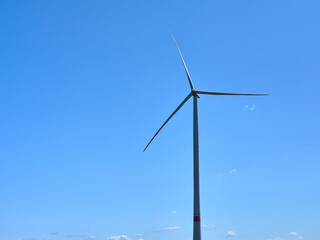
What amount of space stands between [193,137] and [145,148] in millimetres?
15754

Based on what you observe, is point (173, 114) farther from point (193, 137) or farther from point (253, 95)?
point (253, 95)

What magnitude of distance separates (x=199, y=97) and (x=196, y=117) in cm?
708

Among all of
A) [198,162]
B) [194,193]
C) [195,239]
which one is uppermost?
[198,162]

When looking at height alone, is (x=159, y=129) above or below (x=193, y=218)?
above

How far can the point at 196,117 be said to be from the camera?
204 feet

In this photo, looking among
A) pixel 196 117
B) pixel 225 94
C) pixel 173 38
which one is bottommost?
pixel 196 117

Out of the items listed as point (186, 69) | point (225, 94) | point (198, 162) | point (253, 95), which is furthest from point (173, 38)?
point (198, 162)

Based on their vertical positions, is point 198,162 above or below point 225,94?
below

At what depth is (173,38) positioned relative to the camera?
77.9 meters

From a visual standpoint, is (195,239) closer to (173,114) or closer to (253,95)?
(173,114)

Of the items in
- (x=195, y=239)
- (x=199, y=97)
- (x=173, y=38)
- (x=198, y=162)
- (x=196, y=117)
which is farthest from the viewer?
(x=173, y=38)

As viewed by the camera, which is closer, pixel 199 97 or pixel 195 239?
pixel 195 239

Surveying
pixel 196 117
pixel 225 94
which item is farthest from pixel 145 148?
pixel 225 94

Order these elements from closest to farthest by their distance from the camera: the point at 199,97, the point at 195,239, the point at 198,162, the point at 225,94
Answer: the point at 195,239, the point at 198,162, the point at 199,97, the point at 225,94
